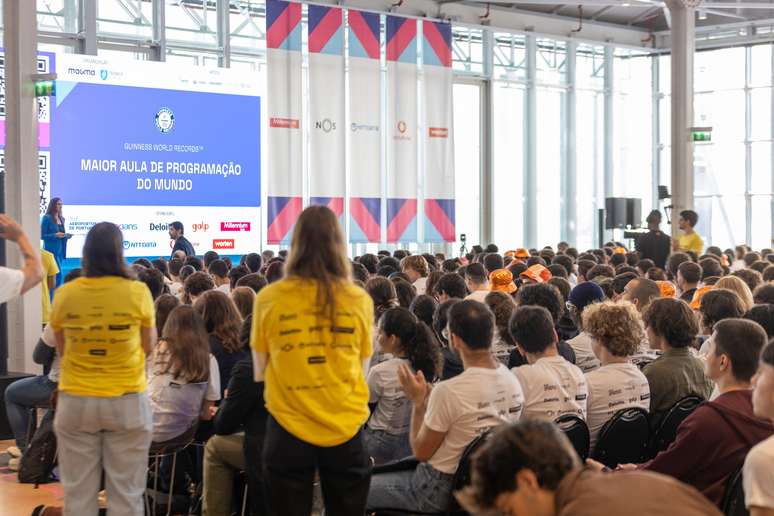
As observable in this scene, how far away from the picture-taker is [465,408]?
4.12 metres

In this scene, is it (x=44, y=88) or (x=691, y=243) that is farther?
(x=691, y=243)

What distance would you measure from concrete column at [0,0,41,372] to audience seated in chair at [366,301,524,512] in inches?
213

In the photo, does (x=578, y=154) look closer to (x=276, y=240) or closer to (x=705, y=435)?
(x=276, y=240)

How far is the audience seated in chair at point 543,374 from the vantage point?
15.1 feet

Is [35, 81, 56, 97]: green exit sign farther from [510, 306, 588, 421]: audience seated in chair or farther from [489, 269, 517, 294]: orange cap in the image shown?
[510, 306, 588, 421]: audience seated in chair

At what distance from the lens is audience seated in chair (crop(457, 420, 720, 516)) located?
80.6 inches

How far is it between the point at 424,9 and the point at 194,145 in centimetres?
585

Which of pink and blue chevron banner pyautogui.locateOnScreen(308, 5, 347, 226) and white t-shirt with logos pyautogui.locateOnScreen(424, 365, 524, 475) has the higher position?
pink and blue chevron banner pyautogui.locateOnScreen(308, 5, 347, 226)

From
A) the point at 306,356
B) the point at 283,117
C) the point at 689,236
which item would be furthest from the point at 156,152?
the point at 306,356

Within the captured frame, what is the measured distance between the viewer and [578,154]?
2273 cm

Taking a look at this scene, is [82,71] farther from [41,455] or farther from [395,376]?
[395,376]

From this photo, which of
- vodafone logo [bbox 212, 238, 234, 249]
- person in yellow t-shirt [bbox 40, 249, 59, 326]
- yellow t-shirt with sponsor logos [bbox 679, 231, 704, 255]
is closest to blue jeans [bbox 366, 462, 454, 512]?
person in yellow t-shirt [bbox 40, 249, 59, 326]

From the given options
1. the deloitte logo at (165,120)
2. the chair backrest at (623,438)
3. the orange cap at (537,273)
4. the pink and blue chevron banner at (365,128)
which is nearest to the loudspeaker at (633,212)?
the pink and blue chevron banner at (365,128)

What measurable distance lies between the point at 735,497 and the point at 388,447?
2032 millimetres
